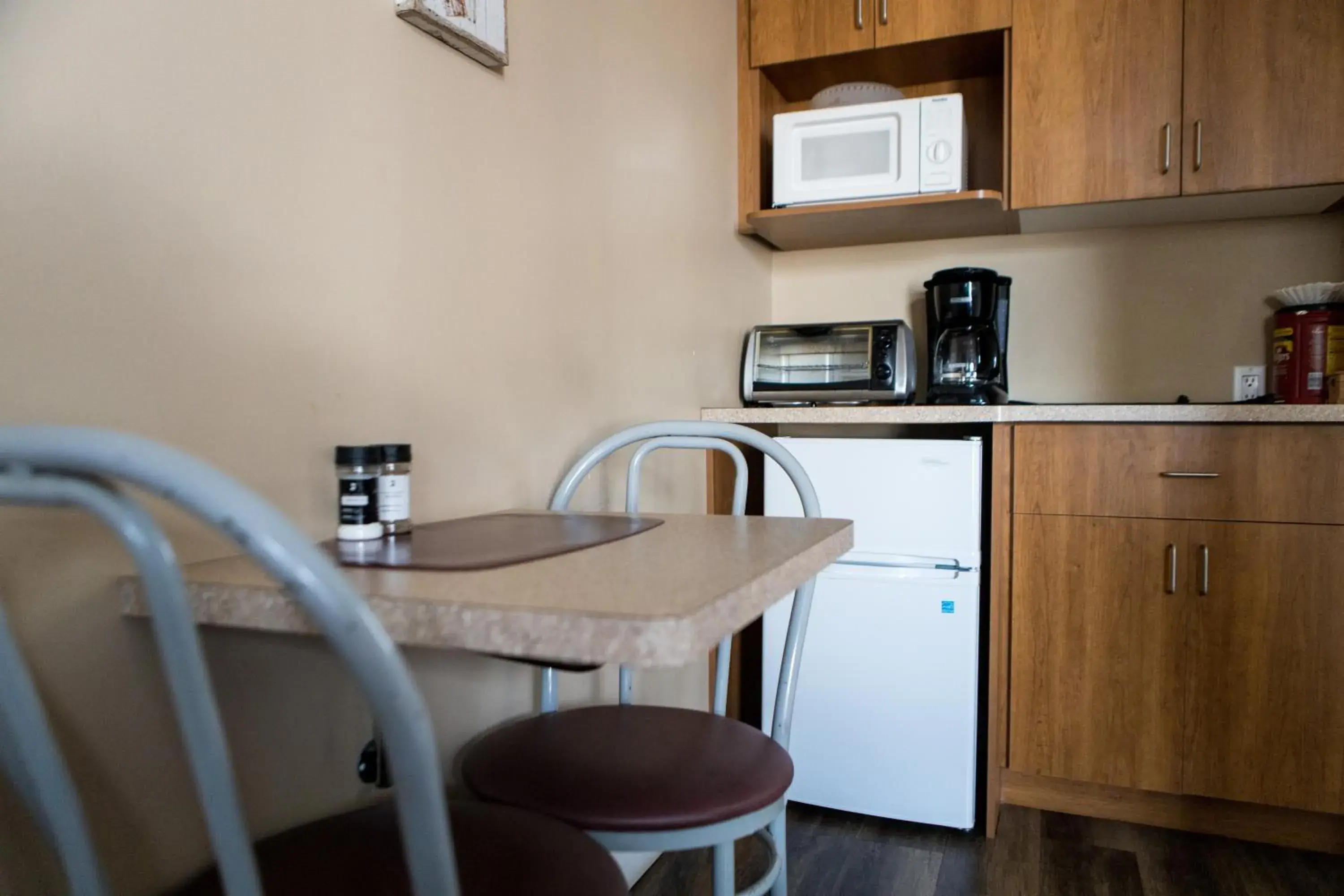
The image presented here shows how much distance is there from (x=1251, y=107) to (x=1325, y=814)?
62.6 inches

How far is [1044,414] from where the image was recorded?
6.54 ft

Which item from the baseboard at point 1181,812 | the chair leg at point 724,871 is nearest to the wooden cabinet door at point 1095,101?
the baseboard at point 1181,812

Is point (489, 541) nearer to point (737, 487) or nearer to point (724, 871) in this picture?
point (724, 871)

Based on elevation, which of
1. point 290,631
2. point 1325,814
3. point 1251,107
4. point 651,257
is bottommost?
point 1325,814

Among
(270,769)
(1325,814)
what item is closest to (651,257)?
(270,769)

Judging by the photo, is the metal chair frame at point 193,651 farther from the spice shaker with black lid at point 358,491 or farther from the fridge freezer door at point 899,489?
the fridge freezer door at point 899,489

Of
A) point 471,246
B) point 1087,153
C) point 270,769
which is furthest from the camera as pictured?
point 1087,153

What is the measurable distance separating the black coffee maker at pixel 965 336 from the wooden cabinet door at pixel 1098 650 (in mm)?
438

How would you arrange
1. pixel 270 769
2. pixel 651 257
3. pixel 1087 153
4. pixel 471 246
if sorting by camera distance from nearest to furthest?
pixel 270 769
pixel 471 246
pixel 651 257
pixel 1087 153

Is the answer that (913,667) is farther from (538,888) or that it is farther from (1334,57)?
(1334,57)

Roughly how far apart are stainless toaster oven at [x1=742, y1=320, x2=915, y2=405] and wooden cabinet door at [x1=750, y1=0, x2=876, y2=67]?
Result: 736mm

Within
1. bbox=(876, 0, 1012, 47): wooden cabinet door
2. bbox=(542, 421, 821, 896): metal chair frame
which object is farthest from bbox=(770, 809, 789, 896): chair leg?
bbox=(876, 0, 1012, 47): wooden cabinet door

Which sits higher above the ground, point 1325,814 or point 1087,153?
point 1087,153

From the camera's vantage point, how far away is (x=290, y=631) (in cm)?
70
